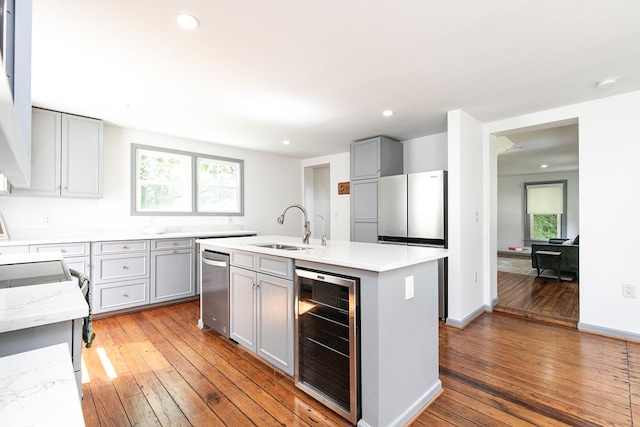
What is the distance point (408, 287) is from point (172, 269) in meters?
3.29

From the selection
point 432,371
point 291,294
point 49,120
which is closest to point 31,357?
point 291,294

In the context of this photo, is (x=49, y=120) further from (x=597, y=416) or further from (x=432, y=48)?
(x=597, y=416)

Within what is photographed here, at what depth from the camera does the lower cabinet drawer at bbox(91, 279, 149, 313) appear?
3.41m

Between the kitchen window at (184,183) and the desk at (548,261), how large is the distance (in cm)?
548

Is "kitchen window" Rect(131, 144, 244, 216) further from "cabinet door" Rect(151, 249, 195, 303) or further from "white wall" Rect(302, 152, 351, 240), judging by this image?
"white wall" Rect(302, 152, 351, 240)

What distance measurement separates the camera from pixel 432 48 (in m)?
2.10

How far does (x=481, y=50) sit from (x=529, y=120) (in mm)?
1828

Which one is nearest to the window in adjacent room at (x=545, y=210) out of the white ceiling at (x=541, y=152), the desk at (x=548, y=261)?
the white ceiling at (x=541, y=152)

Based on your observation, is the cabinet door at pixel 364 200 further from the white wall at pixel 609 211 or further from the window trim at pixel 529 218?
the window trim at pixel 529 218

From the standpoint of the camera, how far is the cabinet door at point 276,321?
211 cm

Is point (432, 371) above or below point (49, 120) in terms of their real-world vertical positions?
below

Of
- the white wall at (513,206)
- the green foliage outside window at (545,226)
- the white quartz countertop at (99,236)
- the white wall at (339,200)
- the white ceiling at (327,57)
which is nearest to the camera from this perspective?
the white ceiling at (327,57)

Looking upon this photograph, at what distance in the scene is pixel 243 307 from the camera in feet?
8.37

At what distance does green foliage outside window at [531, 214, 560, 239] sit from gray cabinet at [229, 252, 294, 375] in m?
9.05
